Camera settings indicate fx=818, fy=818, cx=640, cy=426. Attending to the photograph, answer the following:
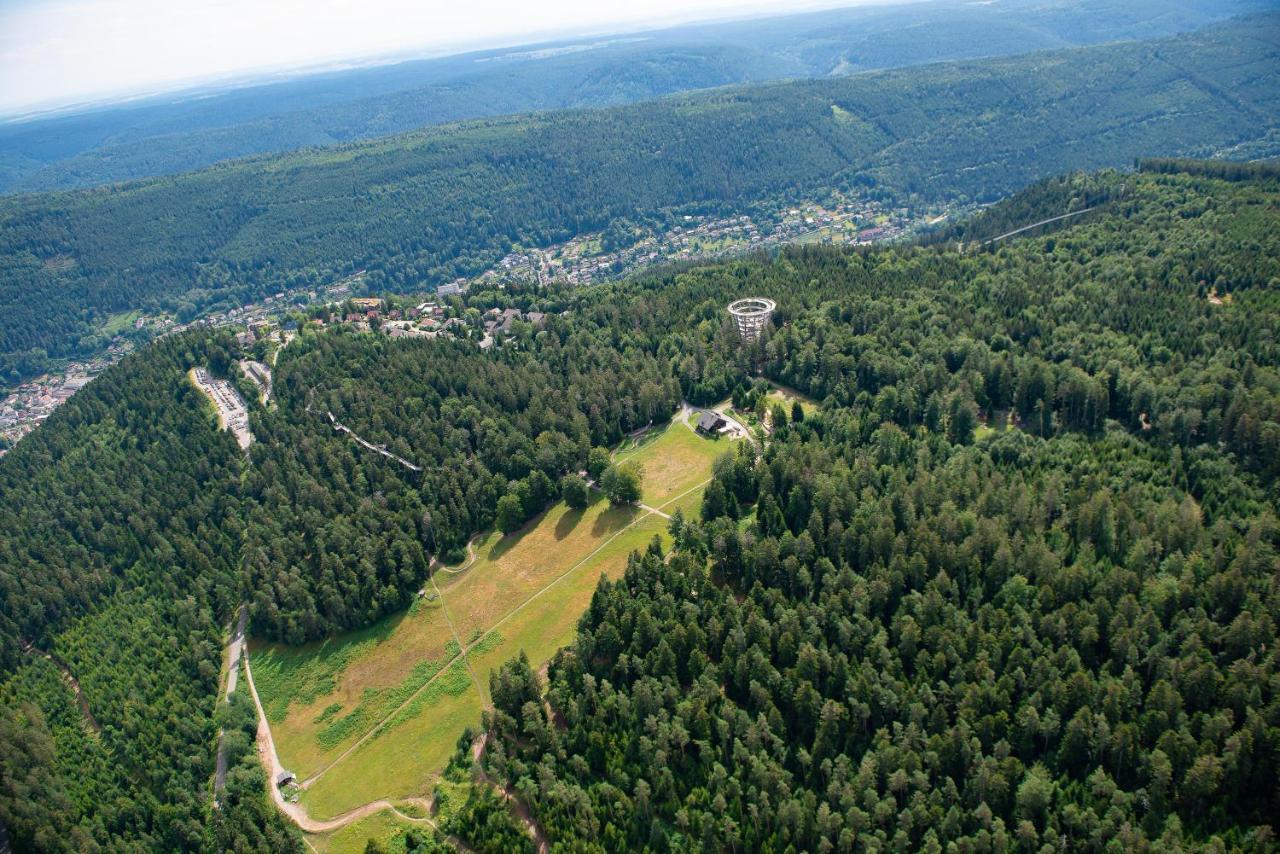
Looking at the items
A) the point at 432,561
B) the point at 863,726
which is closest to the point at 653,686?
the point at 863,726

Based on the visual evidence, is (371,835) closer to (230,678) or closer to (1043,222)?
(230,678)

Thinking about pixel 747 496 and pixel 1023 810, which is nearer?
pixel 1023 810

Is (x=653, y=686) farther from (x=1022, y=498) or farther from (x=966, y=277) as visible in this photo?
(x=966, y=277)

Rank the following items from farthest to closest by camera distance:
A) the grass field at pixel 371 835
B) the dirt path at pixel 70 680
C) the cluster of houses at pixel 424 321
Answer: the cluster of houses at pixel 424 321
the dirt path at pixel 70 680
the grass field at pixel 371 835

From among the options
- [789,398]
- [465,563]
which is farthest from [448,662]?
[789,398]

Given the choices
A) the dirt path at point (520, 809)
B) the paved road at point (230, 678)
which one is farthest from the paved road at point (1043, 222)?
the paved road at point (230, 678)

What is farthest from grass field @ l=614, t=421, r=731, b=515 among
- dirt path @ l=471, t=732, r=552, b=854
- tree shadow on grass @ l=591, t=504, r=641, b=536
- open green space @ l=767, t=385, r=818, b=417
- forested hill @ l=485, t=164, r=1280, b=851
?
dirt path @ l=471, t=732, r=552, b=854

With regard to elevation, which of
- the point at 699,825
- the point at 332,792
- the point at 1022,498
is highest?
the point at 1022,498

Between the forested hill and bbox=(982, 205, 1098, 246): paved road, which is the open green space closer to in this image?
the forested hill

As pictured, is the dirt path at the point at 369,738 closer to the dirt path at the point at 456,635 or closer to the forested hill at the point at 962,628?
the dirt path at the point at 456,635
